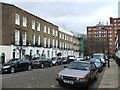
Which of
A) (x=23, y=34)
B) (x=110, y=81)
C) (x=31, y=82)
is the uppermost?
(x=23, y=34)

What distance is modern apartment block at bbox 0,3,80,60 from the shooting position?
116ft

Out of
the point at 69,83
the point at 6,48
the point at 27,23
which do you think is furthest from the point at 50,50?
the point at 69,83

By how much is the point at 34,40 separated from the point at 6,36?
10.6 metres

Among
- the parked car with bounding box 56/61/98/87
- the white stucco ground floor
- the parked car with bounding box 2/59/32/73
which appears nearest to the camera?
the parked car with bounding box 56/61/98/87

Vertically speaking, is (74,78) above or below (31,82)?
above

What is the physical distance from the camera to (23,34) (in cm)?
4050

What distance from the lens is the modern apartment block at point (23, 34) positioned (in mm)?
35469

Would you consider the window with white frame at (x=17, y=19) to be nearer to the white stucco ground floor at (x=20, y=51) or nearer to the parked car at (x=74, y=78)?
the white stucco ground floor at (x=20, y=51)

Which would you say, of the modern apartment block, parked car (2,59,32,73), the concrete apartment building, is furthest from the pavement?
the concrete apartment building

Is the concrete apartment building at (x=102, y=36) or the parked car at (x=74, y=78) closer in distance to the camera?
the parked car at (x=74, y=78)

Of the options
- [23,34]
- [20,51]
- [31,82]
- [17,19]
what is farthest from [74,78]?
[23,34]

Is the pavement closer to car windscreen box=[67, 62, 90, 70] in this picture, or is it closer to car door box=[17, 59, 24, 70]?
car windscreen box=[67, 62, 90, 70]

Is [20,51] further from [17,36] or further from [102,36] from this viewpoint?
[102,36]

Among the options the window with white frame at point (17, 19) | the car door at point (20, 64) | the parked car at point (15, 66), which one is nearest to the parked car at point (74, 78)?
the parked car at point (15, 66)
